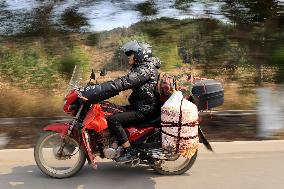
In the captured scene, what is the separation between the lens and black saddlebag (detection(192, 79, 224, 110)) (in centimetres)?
590

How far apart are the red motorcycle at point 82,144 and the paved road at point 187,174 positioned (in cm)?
18

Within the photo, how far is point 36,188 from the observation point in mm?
5523

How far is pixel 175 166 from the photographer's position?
606 cm

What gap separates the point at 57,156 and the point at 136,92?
3.88ft

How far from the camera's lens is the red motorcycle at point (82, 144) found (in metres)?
5.73

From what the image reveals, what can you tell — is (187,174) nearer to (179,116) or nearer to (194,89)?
(179,116)

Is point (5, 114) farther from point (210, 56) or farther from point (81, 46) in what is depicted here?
point (210, 56)

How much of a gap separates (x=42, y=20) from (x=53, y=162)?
3.98 meters

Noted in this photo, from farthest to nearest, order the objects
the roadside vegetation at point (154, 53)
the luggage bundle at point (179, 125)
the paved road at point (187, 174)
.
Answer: the roadside vegetation at point (154, 53) → the paved road at point (187, 174) → the luggage bundle at point (179, 125)

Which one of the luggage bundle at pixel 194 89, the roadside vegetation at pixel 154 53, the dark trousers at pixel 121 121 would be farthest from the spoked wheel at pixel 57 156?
the roadside vegetation at pixel 154 53

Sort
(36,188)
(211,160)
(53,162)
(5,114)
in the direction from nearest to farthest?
(36,188), (53,162), (211,160), (5,114)

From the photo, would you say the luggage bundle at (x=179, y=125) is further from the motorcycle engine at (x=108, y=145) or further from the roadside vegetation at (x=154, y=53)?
the roadside vegetation at (x=154, y=53)

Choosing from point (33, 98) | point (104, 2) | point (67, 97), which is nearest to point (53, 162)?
point (67, 97)

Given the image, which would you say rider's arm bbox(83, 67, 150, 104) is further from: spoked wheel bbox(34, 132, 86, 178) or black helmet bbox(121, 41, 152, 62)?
spoked wheel bbox(34, 132, 86, 178)
